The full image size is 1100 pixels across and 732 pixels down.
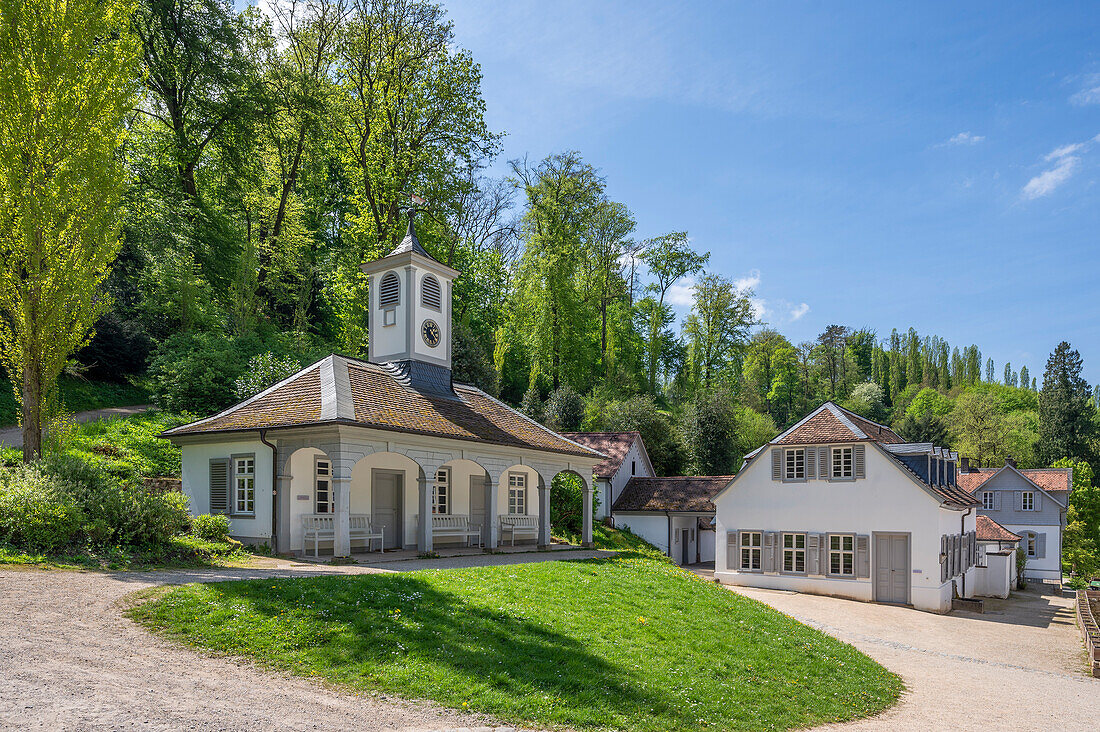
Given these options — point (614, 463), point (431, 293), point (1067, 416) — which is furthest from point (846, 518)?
point (1067, 416)

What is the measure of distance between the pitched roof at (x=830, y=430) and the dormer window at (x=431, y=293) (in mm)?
12949

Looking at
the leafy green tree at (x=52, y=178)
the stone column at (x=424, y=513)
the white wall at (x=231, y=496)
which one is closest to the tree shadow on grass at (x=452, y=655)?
the white wall at (x=231, y=496)

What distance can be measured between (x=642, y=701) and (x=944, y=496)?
20458mm

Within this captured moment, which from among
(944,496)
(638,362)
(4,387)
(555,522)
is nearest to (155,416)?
(4,387)

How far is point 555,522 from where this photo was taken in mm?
30391

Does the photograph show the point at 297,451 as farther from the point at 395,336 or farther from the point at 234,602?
the point at 234,602

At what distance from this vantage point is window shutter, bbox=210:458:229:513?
1866 centimetres

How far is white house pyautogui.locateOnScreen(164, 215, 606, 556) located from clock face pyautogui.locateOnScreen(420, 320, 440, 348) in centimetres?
4

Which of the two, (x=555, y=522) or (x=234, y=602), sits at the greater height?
(x=234, y=602)

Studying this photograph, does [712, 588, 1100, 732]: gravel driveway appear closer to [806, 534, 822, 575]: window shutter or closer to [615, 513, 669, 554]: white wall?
[806, 534, 822, 575]: window shutter

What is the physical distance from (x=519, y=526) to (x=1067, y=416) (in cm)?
5730

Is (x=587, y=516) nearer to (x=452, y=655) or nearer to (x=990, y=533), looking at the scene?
(x=452, y=655)

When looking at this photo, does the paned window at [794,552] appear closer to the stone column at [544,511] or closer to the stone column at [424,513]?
the stone column at [544,511]

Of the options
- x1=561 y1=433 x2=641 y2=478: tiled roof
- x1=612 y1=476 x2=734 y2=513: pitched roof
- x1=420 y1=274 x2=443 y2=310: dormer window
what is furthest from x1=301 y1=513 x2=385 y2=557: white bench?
x1=612 y1=476 x2=734 y2=513: pitched roof
